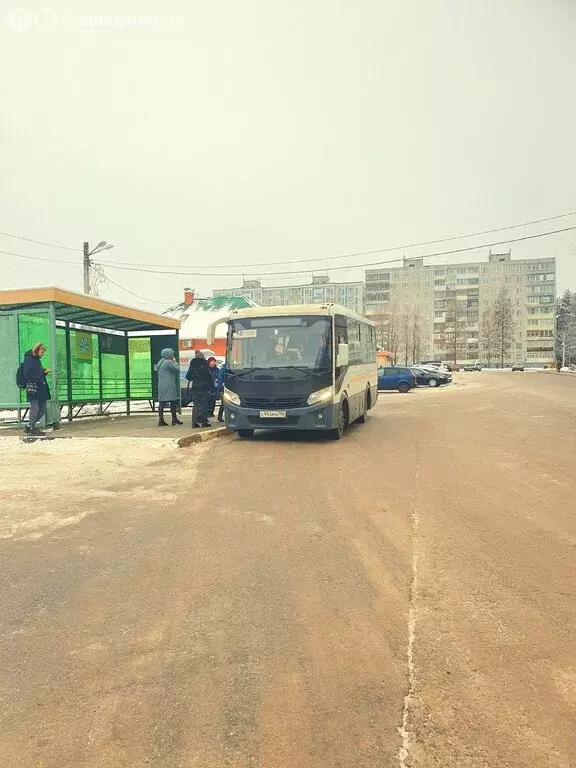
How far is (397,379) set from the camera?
119ft

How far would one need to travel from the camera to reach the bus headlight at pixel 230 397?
1157cm

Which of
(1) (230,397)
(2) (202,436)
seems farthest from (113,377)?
(1) (230,397)

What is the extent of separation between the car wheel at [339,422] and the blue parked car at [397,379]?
24571 millimetres

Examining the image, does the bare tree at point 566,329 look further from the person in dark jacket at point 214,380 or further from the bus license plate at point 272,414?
the bus license plate at point 272,414

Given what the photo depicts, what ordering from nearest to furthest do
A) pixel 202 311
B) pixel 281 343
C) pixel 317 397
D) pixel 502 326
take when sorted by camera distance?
pixel 317 397, pixel 281 343, pixel 202 311, pixel 502 326

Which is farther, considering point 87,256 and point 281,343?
point 87,256

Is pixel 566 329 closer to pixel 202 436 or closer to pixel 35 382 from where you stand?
pixel 202 436

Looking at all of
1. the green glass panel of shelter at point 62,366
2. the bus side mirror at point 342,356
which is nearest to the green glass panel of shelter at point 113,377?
the green glass panel of shelter at point 62,366

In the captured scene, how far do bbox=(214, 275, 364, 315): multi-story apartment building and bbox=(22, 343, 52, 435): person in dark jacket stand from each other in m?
86.4

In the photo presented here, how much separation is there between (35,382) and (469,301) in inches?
4848

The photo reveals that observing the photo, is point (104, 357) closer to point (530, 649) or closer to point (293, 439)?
point (293, 439)

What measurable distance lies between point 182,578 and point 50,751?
195cm

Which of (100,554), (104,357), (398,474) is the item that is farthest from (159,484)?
(104,357)

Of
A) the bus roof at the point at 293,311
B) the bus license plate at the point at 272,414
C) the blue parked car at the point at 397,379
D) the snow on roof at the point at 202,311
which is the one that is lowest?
the blue parked car at the point at 397,379
